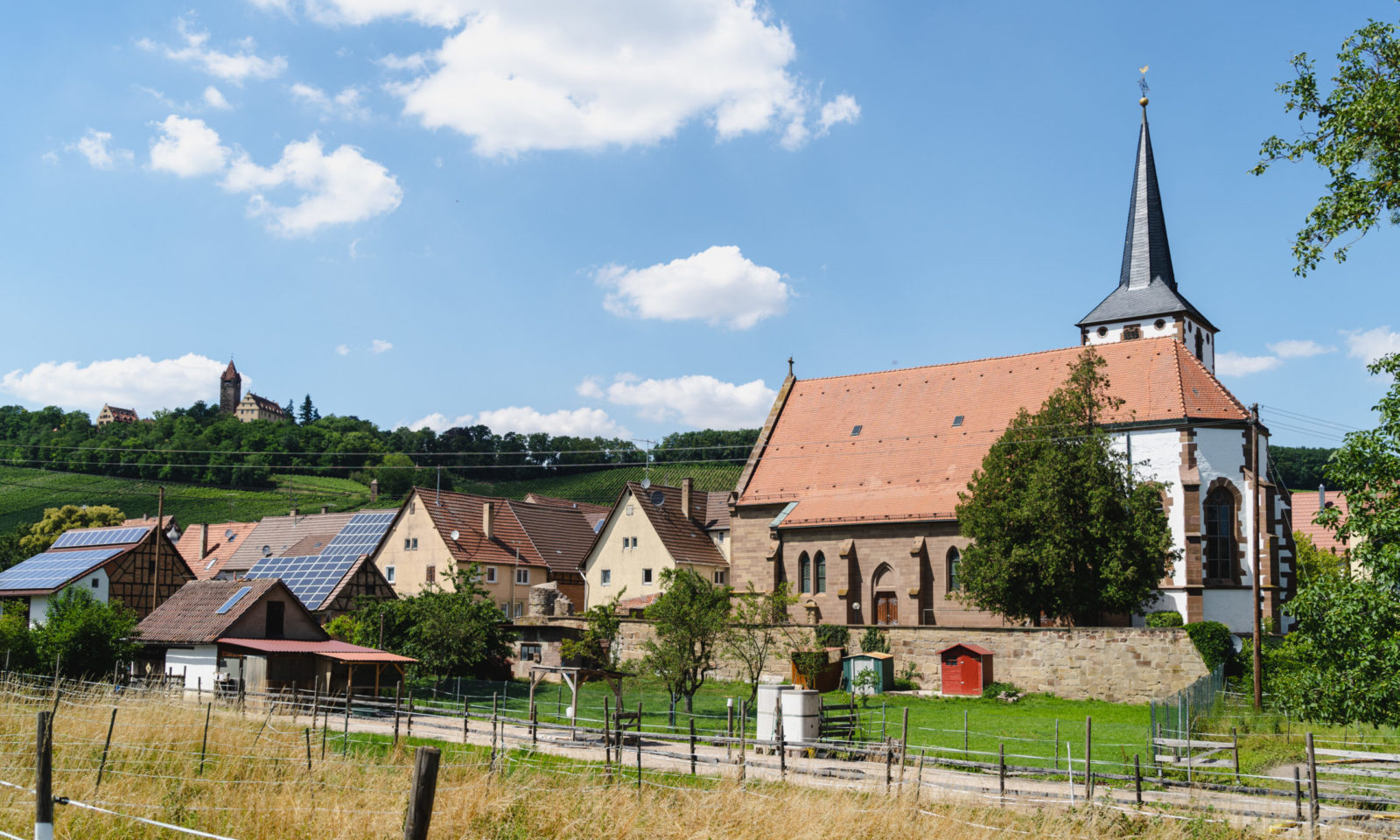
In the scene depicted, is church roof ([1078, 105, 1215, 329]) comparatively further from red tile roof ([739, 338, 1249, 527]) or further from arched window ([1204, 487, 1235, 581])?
arched window ([1204, 487, 1235, 581])

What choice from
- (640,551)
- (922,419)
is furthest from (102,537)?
(922,419)

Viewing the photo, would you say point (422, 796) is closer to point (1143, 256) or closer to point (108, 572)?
point (108, 572)

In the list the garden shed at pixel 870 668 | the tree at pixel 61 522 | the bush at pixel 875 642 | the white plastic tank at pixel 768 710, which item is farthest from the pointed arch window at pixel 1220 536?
the tree at pixel 61 522

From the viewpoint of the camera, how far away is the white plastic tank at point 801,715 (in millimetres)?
23984

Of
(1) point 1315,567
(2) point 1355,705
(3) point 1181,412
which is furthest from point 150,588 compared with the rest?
(1) point 1315,567

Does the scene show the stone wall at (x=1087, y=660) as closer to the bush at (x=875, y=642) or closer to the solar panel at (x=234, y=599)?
the bush at (x=875, y=642)

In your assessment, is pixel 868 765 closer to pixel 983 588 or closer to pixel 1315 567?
pixel 983 588

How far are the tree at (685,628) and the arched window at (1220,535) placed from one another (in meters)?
19.8

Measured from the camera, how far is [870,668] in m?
37.7

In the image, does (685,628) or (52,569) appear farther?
(52,569)

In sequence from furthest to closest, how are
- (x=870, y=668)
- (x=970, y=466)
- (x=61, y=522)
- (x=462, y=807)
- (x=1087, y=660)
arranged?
(x=61, y=522), (x=970, y=466), (x=870, y=668), (x=1087, y=660), (x=462, y=807)

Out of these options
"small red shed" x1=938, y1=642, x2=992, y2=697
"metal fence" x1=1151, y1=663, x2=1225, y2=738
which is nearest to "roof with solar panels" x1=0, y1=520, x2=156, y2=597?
"small red shed" x1=938, y1=642, x2=992, y2=697

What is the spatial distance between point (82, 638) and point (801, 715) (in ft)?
72.4

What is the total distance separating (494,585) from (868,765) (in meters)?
37.7
